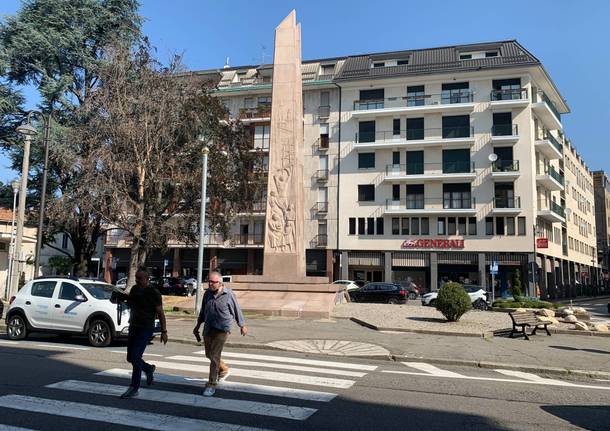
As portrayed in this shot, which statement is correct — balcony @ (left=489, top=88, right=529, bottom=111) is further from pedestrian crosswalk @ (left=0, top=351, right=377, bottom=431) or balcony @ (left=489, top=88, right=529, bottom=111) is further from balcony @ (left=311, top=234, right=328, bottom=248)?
pedestrian crosswalk @ (left=0, top=351, right=377, bottom=431)

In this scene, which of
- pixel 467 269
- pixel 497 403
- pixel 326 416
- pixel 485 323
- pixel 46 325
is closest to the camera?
pixel 326 416

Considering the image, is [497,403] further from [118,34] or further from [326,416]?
[118,34]

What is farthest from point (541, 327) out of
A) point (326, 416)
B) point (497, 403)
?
point (326, 416)

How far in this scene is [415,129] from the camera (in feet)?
153

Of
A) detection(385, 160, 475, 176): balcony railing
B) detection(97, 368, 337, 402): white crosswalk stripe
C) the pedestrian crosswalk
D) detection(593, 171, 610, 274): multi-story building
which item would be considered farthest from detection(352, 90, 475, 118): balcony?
detection(593, 171, 610, 274): multi-story building

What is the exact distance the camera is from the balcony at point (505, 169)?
4353cm

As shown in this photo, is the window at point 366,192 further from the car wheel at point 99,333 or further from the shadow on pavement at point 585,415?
the shadow on pavement at point 585,415

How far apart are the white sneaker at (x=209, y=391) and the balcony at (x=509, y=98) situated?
4315cm

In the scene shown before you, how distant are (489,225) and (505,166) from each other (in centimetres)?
535

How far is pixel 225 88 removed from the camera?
170 feet

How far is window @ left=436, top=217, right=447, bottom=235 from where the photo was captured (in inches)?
1768

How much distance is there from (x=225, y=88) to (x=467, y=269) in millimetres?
29286

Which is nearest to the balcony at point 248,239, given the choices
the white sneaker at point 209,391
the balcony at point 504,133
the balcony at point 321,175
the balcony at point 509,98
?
the balcony at point 321,175

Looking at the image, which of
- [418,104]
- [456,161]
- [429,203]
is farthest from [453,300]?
[418,104]
